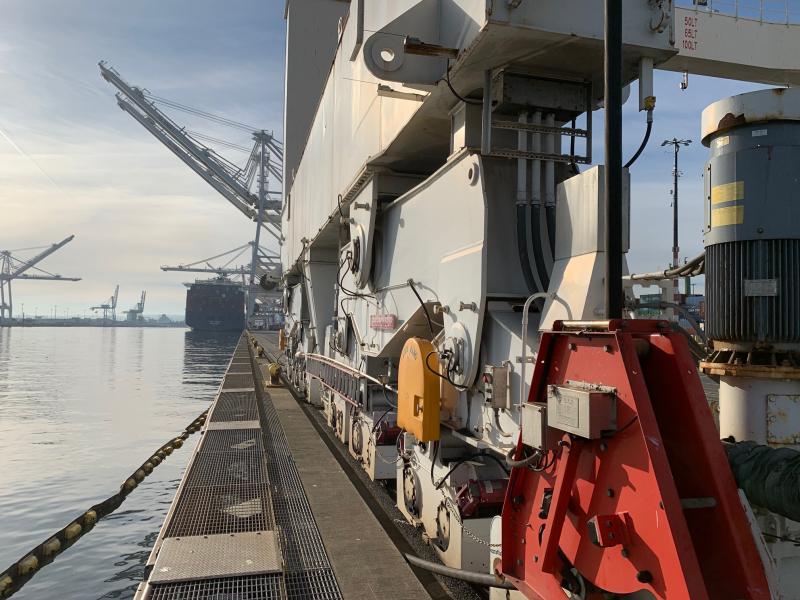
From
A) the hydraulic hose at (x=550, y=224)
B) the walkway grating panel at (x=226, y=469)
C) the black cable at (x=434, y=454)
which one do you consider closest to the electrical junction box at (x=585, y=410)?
the hydraulic hose at (x=550, y=224)

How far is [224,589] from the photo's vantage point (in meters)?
4.00

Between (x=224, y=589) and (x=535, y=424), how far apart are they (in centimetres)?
261

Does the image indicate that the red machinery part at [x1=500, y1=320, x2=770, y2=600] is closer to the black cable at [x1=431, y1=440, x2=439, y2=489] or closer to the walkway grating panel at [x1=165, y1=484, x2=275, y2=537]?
the black cable at [x1=431, y1=440, x2=439, y2=489]

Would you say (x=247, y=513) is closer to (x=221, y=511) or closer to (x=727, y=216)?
(x=221, y=511)

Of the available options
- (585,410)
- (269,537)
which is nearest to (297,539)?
(269,537)

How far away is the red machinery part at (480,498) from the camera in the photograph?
464cm

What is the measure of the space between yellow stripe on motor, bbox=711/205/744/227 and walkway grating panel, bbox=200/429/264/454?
6.58 m

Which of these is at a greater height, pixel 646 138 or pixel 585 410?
pixel 646 138

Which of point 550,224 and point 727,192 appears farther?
point 550,224

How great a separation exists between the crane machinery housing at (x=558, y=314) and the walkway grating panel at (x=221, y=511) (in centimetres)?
154

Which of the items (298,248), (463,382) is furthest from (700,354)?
(298,248)

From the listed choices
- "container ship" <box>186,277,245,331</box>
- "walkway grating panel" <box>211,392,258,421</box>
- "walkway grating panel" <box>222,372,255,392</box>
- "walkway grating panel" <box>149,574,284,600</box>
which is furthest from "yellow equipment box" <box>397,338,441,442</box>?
"container ship" <box>186,277,245,331</box>

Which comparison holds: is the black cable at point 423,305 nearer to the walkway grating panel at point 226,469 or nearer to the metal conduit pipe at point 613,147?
the walkway grating panel at point 226,469

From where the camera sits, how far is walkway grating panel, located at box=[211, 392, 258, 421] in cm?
1105
